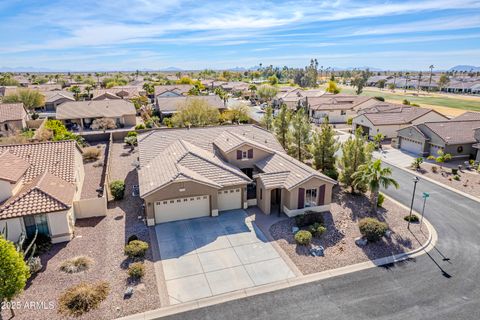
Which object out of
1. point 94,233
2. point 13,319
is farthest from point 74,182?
point 13,319

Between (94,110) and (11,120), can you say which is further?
(94,110)

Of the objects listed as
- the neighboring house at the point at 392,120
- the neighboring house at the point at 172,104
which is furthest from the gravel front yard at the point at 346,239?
the neighboring house at the point at 172,104

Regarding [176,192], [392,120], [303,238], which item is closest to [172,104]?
[392,120]

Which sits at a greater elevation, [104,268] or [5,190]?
[5,190]

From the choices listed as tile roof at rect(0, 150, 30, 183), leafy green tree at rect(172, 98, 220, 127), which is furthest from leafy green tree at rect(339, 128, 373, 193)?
tile roof at rect(0, 150, 30, 183)

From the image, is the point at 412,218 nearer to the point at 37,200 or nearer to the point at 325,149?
the point at 325,149

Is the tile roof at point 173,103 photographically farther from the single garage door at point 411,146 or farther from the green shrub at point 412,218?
the green shrub at point 412,218

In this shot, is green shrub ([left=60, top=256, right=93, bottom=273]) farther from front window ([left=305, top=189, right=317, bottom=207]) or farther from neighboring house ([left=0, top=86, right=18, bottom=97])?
neighboring house ([left=0, top=86, right=18, bottom=97])
